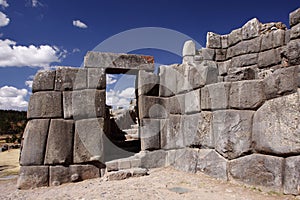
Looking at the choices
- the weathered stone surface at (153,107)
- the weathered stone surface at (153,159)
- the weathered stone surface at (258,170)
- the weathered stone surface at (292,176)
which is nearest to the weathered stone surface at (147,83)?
the weathered stone surface at (153,107)

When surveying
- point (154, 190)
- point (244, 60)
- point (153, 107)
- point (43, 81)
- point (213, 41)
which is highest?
point (213, 41)

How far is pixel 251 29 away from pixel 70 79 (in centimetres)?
561

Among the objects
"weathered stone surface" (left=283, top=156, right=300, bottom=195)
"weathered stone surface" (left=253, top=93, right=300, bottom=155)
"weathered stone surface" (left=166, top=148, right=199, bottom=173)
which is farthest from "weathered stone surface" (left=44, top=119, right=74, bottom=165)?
"weathered stone surface" (left=283, top=156, right=300, bottom=195)

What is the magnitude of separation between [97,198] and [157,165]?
2.38m

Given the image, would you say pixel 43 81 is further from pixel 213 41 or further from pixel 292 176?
pixel 213 41

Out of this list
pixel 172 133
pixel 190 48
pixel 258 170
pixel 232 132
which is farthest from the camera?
pixel 190 48

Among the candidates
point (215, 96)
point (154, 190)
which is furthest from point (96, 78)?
point (154, 190)

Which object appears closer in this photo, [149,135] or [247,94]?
[247,94]

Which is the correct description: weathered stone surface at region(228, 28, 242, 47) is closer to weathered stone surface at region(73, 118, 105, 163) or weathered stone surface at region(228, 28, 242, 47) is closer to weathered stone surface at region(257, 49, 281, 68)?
A: weathered stone surface at region(257, 49, 281, 68)

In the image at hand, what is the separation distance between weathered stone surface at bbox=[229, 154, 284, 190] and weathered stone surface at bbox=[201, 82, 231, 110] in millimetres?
1019

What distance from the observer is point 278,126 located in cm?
355

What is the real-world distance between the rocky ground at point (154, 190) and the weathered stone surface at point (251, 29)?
4.86m

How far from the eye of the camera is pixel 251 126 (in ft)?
13.2

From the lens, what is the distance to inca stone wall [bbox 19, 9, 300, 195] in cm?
357
